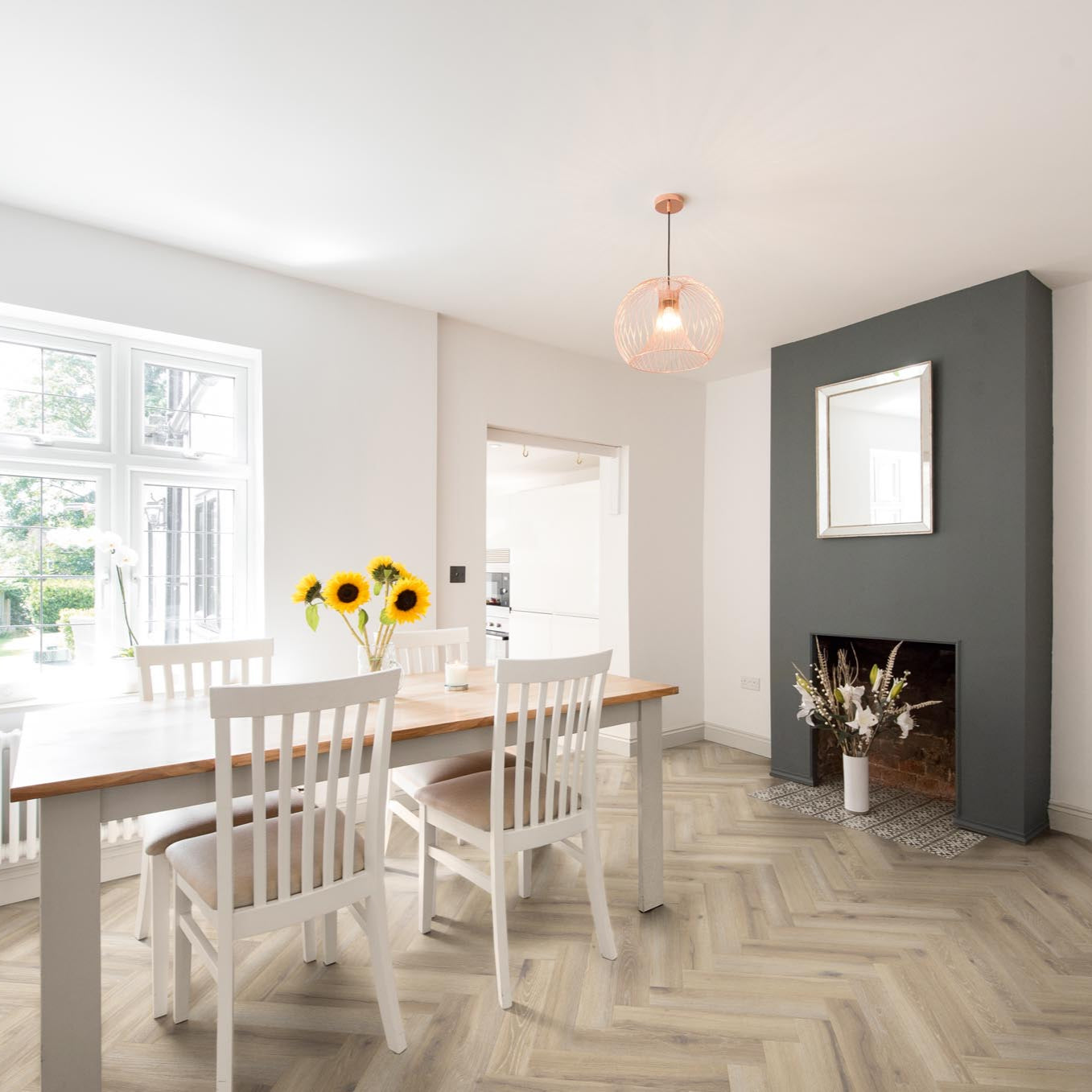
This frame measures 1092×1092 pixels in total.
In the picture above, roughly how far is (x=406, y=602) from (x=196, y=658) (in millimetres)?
852

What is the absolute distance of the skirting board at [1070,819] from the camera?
3203 millimetres

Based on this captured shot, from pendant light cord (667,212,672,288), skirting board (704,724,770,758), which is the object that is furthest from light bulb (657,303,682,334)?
skirting board (704,724,770,758)

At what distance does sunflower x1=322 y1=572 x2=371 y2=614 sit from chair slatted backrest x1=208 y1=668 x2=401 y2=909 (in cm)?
42

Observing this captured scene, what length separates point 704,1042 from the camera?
184 cm

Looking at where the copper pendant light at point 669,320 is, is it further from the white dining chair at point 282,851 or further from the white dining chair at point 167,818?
the white dining chair at point 167,818

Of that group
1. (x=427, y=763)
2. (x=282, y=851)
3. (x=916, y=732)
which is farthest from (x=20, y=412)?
(x=916, y=732)

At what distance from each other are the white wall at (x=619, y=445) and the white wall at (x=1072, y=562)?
207cm

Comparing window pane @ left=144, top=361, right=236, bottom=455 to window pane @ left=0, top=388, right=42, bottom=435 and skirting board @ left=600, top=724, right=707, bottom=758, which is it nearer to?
window pane @ left=0, top=388, right=42, bottom=435

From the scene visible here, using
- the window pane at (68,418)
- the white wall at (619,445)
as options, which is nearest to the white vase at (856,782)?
the white wall at (619,445)

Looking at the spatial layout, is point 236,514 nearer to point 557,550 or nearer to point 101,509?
point 101,509

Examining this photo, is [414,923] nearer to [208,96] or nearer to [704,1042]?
[704,1042]

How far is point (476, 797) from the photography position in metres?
2.24

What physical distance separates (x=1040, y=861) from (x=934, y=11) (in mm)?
3039

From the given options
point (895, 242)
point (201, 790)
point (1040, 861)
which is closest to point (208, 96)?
point (201, 790)
